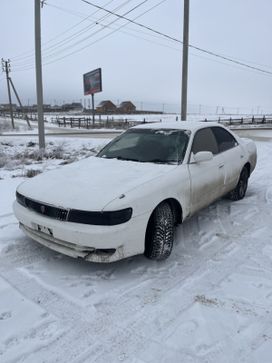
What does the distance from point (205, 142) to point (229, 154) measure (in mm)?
692

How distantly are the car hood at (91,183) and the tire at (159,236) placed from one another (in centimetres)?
38

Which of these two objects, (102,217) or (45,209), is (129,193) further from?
(45,209)

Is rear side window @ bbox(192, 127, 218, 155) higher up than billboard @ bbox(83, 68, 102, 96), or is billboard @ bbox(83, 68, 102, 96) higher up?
billboard @ bbox(83, 68, 102, 96)

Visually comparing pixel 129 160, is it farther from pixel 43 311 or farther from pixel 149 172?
pixel 43 311

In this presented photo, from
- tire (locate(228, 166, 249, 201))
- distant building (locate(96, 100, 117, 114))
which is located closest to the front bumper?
tire (locate(228, 166, 249, 201))

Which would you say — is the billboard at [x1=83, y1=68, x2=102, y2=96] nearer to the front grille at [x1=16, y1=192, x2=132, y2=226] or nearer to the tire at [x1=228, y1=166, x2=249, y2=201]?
the tire at [x1=228, y1=166, x2=249, y2=201]

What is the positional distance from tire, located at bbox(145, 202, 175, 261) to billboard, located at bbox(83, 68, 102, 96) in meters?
38.8

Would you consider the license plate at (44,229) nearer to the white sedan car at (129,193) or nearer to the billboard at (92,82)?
the white sedan car at (129,193)

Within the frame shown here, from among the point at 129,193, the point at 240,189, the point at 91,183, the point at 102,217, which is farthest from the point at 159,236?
the point at 240,189

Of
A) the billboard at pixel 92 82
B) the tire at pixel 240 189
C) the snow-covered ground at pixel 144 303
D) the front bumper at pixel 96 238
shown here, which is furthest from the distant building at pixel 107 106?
the front bumper at pixel 96 238

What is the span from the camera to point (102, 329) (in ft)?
8.29

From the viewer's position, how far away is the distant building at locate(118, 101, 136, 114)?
321 feet

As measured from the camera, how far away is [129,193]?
3182mm

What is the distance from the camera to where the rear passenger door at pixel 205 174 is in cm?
411
